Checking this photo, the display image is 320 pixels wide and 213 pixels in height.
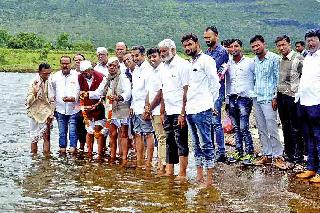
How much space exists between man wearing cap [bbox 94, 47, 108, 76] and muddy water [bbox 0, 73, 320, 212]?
1.91m

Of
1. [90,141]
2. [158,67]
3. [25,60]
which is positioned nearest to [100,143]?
[90,141]

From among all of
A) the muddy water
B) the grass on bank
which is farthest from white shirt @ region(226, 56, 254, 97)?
the grass on bank

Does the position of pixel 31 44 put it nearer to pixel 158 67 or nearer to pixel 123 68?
pixel 123 68

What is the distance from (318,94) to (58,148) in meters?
6.05

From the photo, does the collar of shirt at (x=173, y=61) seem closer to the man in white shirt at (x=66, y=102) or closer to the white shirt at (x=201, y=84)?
the white shirt at (x=201, y=84)

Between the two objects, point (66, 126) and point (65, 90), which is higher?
point (65, 90)

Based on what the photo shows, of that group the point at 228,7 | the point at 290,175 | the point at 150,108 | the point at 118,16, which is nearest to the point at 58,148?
the point at 150,108

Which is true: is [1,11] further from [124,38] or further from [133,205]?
[133,205]

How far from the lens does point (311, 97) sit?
29.8 ft

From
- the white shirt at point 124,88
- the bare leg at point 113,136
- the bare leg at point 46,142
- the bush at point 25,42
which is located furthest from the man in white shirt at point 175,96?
the bush at point 25,42

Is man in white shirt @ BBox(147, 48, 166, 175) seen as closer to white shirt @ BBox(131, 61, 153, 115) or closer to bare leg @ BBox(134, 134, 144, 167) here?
white shirt @ BBox(131, 61, 153, 115)

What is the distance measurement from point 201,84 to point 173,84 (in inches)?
24.1

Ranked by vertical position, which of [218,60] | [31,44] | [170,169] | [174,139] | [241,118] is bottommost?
[170,169]

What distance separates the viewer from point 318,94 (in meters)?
9.02
